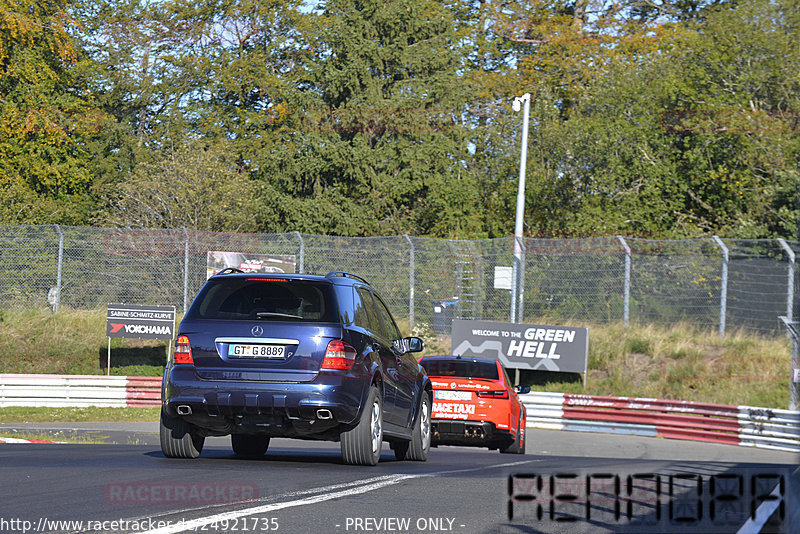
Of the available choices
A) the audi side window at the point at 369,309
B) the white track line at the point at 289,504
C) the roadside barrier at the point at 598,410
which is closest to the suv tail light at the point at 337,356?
the audi side window at the point at 369,309

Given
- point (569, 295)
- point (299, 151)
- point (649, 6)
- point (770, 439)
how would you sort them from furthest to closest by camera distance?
point (649, 6)
point (299, 151)
point (569, 295)
point (770, 439)

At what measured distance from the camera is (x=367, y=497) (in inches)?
309

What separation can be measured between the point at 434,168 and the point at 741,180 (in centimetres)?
1183

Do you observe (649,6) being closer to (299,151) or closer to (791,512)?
(299,151)

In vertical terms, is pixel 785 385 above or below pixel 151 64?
below

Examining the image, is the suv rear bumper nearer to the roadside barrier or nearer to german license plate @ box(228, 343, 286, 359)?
german license plate @ box(228, 343, 286, 359)

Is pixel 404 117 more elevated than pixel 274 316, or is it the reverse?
pixel 404 117

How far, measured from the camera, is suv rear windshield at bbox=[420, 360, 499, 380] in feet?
53.4

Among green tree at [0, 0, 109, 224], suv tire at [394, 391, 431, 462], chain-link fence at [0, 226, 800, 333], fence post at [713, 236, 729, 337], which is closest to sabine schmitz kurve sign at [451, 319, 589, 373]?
chain-link fence at [0, 226, 800, 333]

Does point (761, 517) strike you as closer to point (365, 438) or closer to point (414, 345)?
point (365, 438)

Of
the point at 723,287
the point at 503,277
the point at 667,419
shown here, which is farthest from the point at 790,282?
the point at 503,277

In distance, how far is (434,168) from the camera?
4278 cm

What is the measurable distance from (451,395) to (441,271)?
1379 centimetres

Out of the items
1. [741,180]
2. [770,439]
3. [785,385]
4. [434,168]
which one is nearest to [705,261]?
[785,385]
